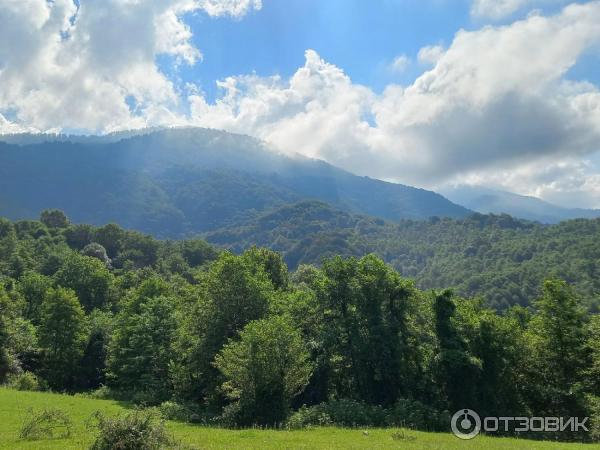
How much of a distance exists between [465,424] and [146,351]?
37.5 m

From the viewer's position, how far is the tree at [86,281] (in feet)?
302

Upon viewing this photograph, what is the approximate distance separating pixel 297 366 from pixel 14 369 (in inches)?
1711

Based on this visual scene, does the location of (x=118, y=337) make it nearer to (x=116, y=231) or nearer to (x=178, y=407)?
(x=178, y=407)

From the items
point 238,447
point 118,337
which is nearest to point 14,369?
point 118,337

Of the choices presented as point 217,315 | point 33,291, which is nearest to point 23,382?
point 217,315

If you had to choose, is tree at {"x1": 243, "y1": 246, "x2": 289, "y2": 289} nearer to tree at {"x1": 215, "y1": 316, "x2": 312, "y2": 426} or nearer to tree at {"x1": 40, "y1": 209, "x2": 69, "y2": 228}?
tree at {"x1": 215, "y1": 316, "x2": 312, "y2": 426}

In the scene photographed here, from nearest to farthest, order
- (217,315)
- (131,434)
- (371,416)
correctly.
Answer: (131,434), (371,416), (217,315)

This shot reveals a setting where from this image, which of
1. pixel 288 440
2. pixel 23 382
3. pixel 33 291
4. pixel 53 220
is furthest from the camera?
pixel 53 220

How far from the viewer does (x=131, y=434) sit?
19094 millimetres

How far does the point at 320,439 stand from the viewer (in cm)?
2709

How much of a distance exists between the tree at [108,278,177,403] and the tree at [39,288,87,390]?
19.7 feet

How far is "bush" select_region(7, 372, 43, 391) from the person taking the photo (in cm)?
5359

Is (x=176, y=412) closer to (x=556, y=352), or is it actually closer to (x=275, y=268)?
(x=275, y=268)

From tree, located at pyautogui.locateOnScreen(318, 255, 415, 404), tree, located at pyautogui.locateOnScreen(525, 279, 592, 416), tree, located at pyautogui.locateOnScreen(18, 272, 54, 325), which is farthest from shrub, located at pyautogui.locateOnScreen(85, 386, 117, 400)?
tree, located at pyautogui.locateOnScreen(525, 279, 592, 416)
